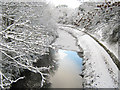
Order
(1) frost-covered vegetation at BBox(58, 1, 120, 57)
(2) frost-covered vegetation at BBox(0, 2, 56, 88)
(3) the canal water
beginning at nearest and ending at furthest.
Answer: (2) frost-covered vegetation at BBox(0, 2, 56, 88) < (3) the canal water < (1) frost-covered vegetation at BBox(58, 1, 120, 57)

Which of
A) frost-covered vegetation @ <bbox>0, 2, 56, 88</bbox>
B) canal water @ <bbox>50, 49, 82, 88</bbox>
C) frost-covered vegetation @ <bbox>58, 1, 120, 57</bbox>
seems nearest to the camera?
frost-covered vegetation @ <bbox>0, 2, 56, 88</bbox>

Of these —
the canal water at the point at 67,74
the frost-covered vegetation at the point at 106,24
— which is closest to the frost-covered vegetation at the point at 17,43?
the canal water at the point at 67,74

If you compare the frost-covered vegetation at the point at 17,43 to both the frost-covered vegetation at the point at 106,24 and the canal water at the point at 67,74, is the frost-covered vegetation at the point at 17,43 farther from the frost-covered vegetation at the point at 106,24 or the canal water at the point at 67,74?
the frost-covered vegetation at the point at 106,24

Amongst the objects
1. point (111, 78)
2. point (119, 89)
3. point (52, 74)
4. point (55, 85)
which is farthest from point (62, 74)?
point (119, 89)

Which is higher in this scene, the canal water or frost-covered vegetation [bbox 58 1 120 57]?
frost-covered vegetation [bbox 58 1 120 57]

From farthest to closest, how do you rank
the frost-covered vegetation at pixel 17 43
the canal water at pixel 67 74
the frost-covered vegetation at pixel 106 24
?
the frost-covered vegetation at pixel 106 24
the canal water at pixel 67 74
the frost-covered vegetation at pixel 17 43

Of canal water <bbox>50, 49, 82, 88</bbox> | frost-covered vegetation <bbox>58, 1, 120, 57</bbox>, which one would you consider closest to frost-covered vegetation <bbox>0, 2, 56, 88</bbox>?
canal water <bbox>50, 49, 82, 88</bbox>

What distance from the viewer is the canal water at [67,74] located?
23.8 ft

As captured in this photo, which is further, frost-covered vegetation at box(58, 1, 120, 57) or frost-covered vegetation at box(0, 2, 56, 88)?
frost-covered vegetation at box(58, 1, 120, 57)

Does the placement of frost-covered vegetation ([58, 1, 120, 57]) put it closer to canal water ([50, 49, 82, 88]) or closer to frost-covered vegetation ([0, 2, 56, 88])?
canal water ([50, 49, 82, 88])

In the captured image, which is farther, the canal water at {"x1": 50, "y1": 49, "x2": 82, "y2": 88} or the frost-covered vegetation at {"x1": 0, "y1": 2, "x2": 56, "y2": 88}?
the canal water at {"x1": 50, "y1": 49, "x2": 82, "y2": 88}

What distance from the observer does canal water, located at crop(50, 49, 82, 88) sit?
725 cm

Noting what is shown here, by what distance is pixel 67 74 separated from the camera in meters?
8.52

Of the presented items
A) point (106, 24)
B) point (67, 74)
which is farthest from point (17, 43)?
point (106, 24)
